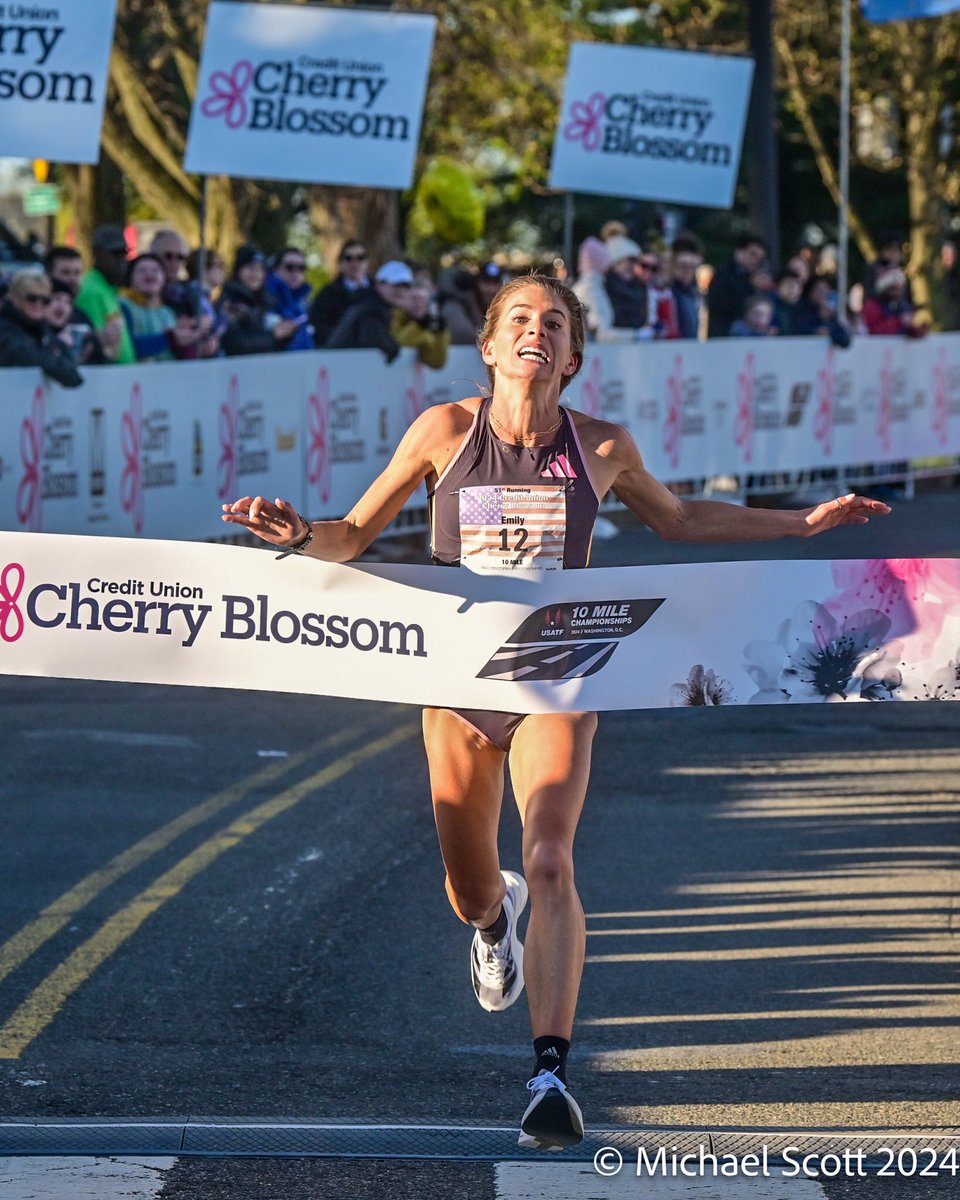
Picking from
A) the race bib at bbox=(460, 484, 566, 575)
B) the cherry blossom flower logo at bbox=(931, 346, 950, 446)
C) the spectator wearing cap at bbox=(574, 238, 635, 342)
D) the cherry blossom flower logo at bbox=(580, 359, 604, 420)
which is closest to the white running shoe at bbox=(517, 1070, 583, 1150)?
the race bib at bbox=(460, 484, 566, 575)

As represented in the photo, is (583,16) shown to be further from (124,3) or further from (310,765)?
(310,765)

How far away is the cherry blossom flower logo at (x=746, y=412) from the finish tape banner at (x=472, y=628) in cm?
1397

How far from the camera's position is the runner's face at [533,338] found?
5.62 meters

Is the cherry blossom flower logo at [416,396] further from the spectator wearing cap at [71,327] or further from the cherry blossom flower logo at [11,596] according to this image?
the cherry blossom flower logo at [11,596]

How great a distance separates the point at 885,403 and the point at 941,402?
1.47 m

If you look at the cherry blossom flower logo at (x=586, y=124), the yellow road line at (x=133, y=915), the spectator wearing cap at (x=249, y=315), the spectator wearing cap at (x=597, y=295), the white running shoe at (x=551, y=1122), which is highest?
the cherry blossom flower logo at (x=586, y=124)

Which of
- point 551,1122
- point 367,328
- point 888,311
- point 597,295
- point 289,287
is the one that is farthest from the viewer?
point 888,311

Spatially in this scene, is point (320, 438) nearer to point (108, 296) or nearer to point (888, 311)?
point (108, 296)

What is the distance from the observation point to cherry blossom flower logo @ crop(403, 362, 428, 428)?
1662cm

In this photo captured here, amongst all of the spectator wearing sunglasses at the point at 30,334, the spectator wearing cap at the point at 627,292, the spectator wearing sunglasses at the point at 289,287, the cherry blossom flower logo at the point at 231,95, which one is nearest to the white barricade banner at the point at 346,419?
the spectator wearing sunglasses at the point at 30,334

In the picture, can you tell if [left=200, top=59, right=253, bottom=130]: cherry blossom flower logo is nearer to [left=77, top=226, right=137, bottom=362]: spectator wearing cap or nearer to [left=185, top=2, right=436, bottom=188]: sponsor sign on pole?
[left=185, top=2, right=436, bottom=188]: sponsor sign on pole

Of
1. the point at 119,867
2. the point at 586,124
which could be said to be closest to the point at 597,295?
the point at 586,124

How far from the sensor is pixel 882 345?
21828mm

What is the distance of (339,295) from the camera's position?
16500 millimetres
